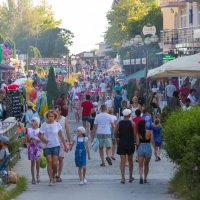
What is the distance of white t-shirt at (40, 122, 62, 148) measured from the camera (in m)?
17.5

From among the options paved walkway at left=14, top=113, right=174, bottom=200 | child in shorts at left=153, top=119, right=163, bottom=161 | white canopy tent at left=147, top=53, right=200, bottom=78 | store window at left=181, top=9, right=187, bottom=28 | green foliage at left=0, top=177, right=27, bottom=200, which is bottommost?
paved walkway at left=14, top=113, right=174, bottom=200

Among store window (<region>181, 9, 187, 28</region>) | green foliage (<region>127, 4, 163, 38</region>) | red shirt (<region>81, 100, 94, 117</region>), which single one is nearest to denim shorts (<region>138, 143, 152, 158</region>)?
red shirt (<region>81, 100, 94, 117</region>)

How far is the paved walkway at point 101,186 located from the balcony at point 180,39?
28086 mm

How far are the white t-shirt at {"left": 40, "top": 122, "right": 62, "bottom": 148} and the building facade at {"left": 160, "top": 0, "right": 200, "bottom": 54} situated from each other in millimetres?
27244

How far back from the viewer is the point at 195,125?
13.9 metres

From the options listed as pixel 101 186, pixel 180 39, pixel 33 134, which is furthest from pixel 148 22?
pixel 101 186

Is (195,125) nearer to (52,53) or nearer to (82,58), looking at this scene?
(52,53)

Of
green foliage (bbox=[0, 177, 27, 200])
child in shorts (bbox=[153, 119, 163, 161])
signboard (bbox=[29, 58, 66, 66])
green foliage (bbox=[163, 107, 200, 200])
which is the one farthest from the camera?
signboard (bbox=[29, 58, 66, 66])

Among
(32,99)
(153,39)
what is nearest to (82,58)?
(153,39)

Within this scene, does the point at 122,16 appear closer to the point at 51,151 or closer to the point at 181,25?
the point at 181,25

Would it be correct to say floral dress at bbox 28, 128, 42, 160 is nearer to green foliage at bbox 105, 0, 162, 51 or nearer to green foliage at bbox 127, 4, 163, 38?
green foliage at bbox 127, 4, 163, 38

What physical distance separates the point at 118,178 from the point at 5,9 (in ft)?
432

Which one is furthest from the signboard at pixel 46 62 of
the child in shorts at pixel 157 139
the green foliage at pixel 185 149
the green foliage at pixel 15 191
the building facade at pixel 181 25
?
the green foliage at pixel 185 149

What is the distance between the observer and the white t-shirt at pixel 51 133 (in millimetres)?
17516
